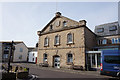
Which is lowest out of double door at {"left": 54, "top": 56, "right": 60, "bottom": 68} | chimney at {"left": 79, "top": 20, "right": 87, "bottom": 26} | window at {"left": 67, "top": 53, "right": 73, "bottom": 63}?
double door at {"left": 54, "top": 56, "right": 60, "bottom": 68}

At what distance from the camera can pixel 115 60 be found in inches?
436

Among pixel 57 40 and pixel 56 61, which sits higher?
pixel 57 40

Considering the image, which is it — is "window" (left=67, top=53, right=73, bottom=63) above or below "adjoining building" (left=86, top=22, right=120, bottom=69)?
below

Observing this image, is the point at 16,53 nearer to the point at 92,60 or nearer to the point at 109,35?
the point at 92,60

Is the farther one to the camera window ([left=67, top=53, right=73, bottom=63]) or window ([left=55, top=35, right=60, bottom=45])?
window ([left=55, top=35, right=60, bottom=45])

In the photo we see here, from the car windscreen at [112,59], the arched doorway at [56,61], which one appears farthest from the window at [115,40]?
the arched doorway at [56,61]

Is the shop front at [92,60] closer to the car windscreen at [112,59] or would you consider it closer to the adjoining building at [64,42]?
the adjoining building at [64,42]

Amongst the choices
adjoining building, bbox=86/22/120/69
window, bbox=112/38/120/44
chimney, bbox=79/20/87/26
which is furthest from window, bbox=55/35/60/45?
window, bbox=112/38/120/44

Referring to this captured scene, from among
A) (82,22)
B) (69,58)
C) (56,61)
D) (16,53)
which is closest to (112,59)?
(69,58)

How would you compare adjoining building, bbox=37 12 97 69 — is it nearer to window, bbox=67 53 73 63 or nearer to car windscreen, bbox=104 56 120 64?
window, bbox=67 53 73 63

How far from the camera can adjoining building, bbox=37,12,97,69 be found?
1711 centimetres

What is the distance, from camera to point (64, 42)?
1906cm

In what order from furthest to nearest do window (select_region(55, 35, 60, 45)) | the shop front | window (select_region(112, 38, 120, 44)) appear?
window (select_region(112, 38, 120, 44)) < window (select_region(55, 35, 60, 45)) < the shop front

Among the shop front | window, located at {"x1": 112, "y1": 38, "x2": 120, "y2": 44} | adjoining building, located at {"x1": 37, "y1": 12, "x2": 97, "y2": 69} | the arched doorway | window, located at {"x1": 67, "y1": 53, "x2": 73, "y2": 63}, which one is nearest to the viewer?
the shop front
